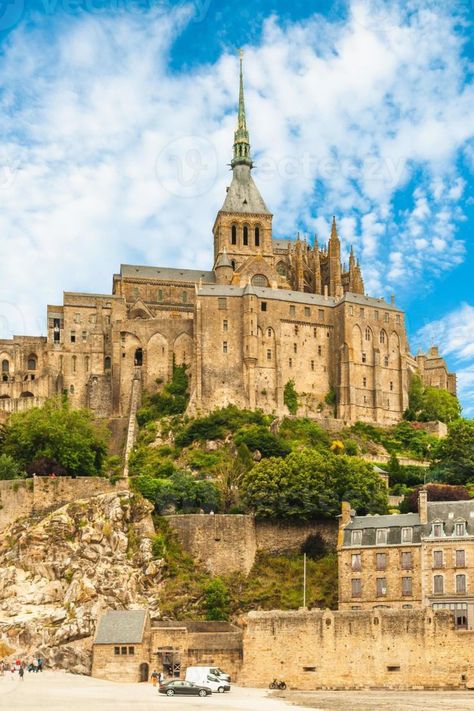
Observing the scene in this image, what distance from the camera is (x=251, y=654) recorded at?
2287 inches

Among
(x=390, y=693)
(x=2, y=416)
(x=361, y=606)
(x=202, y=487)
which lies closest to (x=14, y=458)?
(x=202, y=487)

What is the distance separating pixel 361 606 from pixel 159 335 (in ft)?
175


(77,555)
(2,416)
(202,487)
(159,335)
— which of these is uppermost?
(159,335)

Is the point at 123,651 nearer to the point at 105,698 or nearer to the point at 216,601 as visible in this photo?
the point at 105,698

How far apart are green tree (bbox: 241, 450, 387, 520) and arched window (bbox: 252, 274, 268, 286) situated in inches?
1748

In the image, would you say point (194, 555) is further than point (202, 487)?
No

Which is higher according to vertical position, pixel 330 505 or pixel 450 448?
pixel 450 448

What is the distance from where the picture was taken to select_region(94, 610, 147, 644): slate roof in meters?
60.8

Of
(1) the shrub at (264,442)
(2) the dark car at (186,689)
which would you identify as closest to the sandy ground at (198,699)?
(2) the dark car at (186,689)

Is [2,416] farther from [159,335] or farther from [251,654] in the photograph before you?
[251,654]

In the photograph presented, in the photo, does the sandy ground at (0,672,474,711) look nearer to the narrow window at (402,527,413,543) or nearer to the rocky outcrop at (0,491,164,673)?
the rocky outcrop at (0,491,164,673)

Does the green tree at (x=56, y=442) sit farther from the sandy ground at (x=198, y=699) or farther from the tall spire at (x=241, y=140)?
the tall spire at (x=241, y=140)

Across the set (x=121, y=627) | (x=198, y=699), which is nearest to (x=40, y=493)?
(x=121, y=627)

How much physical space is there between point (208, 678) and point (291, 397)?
57584 millimetres
